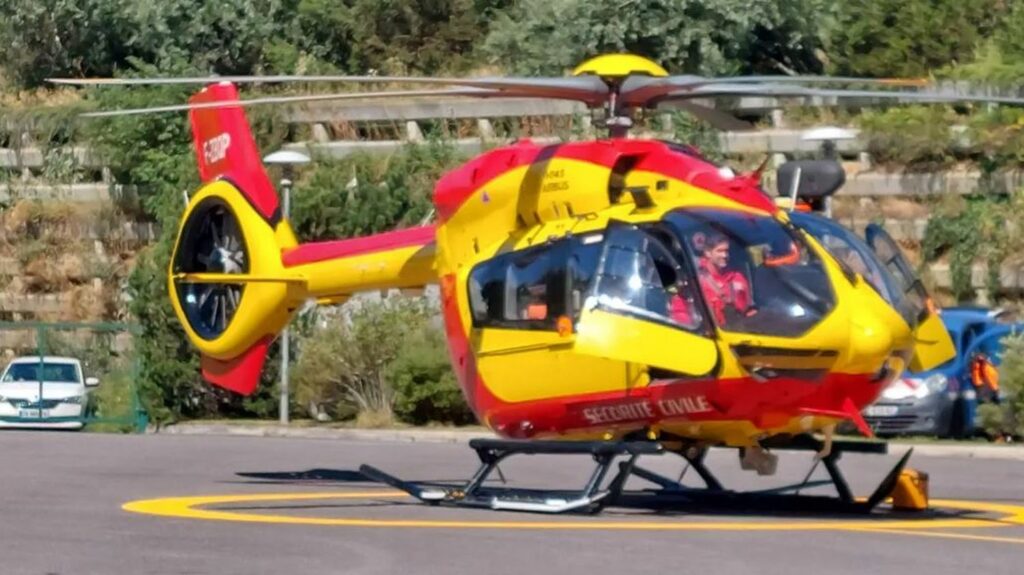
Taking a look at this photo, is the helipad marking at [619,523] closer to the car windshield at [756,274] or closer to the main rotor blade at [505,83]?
the car windshield at [756,274]

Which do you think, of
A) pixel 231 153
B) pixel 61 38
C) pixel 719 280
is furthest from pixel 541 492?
pixel 61 38

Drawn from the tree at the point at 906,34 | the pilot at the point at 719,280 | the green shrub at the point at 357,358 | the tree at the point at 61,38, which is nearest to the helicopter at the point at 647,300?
the pilot at the point at 719,280

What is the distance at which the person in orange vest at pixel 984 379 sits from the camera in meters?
25.8

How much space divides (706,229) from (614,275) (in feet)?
2.60

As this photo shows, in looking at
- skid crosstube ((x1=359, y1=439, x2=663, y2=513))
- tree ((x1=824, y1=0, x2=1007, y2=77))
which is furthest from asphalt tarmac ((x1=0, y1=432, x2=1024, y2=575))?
tree ((x1=824, y1=0, x2=1007, y2=77))

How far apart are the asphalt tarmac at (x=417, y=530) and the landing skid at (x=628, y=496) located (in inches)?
6.9

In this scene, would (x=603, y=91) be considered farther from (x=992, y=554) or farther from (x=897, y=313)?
(x=992, y=554)

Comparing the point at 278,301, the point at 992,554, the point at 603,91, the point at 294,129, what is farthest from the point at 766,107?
the point at 992,554

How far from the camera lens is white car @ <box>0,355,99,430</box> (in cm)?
3228

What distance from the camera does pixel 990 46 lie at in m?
35.7

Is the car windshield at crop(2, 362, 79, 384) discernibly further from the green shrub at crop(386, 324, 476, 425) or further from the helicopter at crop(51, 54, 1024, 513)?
the helicopter at crop(51, 54, 1024, 513)

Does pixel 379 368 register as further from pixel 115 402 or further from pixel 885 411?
pixel 885 411

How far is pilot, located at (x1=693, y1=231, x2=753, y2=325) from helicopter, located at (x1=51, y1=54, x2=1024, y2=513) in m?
0.01

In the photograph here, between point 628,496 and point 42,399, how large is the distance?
1742cm
